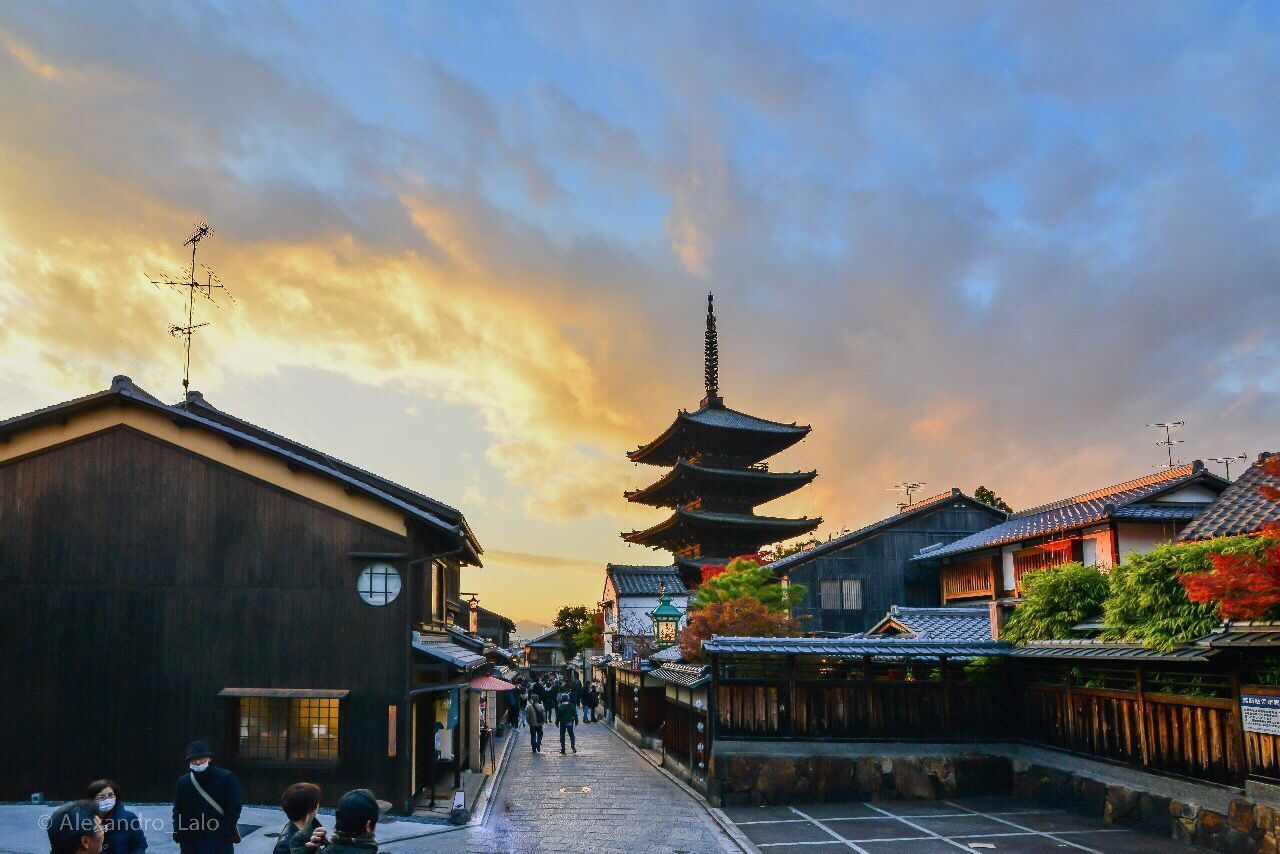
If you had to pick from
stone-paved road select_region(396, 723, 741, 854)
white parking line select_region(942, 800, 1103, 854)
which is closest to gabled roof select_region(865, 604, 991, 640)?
white parking line select_region(942, 800, 1103, 854)

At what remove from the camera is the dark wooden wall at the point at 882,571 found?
41156 millimetres

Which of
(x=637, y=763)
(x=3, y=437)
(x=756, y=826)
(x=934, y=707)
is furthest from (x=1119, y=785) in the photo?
(x=3, y=437)

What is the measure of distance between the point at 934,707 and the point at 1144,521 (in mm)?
11784

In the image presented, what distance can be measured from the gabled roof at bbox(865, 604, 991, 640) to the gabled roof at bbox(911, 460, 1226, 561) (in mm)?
3342

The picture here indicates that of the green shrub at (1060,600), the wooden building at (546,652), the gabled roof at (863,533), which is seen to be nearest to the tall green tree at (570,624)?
the wooden building at (546,652)

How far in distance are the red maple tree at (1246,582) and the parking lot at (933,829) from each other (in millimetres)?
4585

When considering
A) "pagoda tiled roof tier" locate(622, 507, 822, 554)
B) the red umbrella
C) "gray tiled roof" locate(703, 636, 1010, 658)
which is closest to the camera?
"gray tiled roof" locate(703, 636, 1010, 658)

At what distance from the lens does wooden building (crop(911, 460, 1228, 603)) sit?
28.7 m

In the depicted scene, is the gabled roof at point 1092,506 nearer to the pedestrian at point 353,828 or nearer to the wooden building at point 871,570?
the wooden building at point 871,570

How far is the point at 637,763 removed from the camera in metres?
29.2

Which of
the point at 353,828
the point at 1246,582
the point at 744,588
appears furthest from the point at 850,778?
the point at 353,828

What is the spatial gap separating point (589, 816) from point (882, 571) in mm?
25597

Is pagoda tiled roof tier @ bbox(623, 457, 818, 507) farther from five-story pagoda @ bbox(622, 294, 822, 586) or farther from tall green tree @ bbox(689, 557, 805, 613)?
tall green tree @ bbox(689, 557, 805, 613)

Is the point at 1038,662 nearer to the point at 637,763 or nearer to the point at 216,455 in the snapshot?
the point at 637,763
